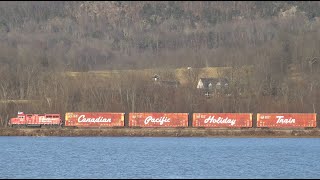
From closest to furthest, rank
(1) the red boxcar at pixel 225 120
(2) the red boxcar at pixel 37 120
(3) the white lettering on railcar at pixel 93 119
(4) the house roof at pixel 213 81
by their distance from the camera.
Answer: (1) the red boxcar at pixel 225 120 < (3) the white lettering on railcar at pixel 93 119 < (2) the red boxcar at pixel 37 120 < (4) the house roof at pixel 213 81

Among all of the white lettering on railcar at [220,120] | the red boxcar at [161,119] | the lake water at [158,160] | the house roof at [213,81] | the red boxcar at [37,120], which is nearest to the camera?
the lake water at [158,160]

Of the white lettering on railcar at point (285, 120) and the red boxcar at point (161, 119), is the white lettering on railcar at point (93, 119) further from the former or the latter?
the white lettering on railcar at point (285, 120)

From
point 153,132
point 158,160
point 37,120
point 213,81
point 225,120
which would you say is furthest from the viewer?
point 213,81

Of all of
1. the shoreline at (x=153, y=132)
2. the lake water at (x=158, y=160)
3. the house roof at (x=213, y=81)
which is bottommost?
the lake water at (x=158, y=160)

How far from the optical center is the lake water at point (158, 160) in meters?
44.0

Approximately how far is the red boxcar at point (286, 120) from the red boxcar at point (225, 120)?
1663mm

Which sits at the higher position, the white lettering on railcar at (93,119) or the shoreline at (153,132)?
the white lettering on railcar at (93,119)

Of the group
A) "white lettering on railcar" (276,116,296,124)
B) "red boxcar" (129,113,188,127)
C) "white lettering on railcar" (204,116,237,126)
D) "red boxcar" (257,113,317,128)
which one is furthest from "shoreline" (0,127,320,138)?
"white lettering on railcar" (276,116,296,124)

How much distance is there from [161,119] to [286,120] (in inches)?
619

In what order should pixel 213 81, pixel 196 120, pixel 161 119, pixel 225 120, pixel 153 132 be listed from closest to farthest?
pixel 153 132, pixel 225 120, pixel 161 119, pixel 196 120, pixel 213 81

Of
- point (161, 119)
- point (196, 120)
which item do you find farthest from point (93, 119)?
point (196, 120)

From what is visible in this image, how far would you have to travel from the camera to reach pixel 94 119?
92312 mm

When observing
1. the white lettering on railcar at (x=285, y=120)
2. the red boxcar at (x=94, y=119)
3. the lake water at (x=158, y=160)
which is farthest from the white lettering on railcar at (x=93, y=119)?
the white lettering on railcar at (x=285, y=120)

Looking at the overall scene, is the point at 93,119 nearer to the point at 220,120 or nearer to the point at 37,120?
the point at 37,120
